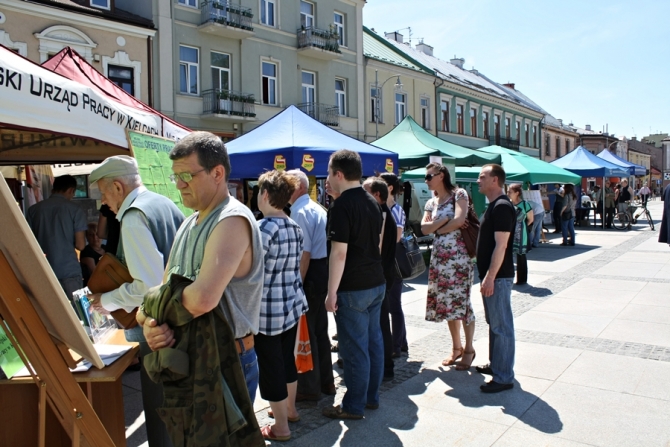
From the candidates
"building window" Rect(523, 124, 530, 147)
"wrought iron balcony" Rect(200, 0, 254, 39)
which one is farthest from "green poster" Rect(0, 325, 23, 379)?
"building window" Rect(523, 124, 530, 147)

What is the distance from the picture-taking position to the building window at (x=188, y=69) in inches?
674

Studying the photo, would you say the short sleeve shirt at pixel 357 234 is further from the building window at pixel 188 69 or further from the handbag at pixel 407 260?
the building window at pixel 188 69

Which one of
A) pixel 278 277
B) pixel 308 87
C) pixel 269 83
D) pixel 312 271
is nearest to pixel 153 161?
pixel 312 271

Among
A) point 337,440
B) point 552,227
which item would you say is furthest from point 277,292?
point 552,227

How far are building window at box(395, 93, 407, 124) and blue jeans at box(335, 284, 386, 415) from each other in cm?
2348

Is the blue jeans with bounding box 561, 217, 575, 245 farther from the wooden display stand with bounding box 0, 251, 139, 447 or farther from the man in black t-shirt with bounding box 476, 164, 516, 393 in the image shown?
the wooden display stand with bounding box 0, 251, 139, 447

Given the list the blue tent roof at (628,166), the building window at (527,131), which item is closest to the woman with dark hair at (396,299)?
the blue tent roof at (628,166)

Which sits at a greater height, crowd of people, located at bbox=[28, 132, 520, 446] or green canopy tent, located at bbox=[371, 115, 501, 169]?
green canopy tent, located at bbox=[371, 115, 501, 169]

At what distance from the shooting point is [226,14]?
17875 mm

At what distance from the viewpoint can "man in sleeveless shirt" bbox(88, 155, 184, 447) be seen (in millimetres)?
2697

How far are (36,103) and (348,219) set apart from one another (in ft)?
6.79

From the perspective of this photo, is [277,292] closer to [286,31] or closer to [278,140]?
[278,140]

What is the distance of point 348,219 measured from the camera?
3562 mm

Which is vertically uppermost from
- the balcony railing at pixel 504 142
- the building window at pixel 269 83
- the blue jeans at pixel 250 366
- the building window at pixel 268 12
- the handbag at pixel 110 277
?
the building window at pixel 268 12
